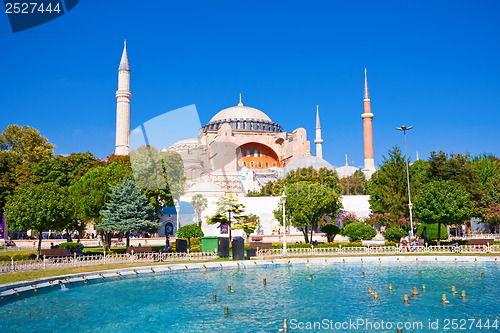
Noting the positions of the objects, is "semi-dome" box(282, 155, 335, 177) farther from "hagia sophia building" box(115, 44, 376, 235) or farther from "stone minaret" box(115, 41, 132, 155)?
"stone minaret" box(115, 41, 132, 155)

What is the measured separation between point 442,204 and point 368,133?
3784 centimetres

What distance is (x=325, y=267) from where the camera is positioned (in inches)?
673

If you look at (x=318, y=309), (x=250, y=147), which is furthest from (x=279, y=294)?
(x=250, y=147)

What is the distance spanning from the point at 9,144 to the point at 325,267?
3912 cm

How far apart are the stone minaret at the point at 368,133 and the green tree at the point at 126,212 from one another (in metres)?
44.0

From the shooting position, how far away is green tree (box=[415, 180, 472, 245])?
23188mm

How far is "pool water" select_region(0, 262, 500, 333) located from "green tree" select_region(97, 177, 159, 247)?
7.15m

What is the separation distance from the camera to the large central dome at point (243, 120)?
77.0 m

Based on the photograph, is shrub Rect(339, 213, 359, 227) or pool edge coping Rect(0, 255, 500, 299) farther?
shrub Rect(339, 213, 359, 227)

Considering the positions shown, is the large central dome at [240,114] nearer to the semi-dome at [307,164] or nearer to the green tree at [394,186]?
the semi-dome at [307,164]

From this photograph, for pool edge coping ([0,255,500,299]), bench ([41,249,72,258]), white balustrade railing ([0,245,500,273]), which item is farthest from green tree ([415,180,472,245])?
bench ([41,249,72,258])

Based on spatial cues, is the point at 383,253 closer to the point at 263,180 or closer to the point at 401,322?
the point at 401,322

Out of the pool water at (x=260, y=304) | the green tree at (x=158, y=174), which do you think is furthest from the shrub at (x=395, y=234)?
the green tree at (x=158, y=174)

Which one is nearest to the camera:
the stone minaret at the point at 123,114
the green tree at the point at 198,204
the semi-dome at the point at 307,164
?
the green tree at the point at 198,204
